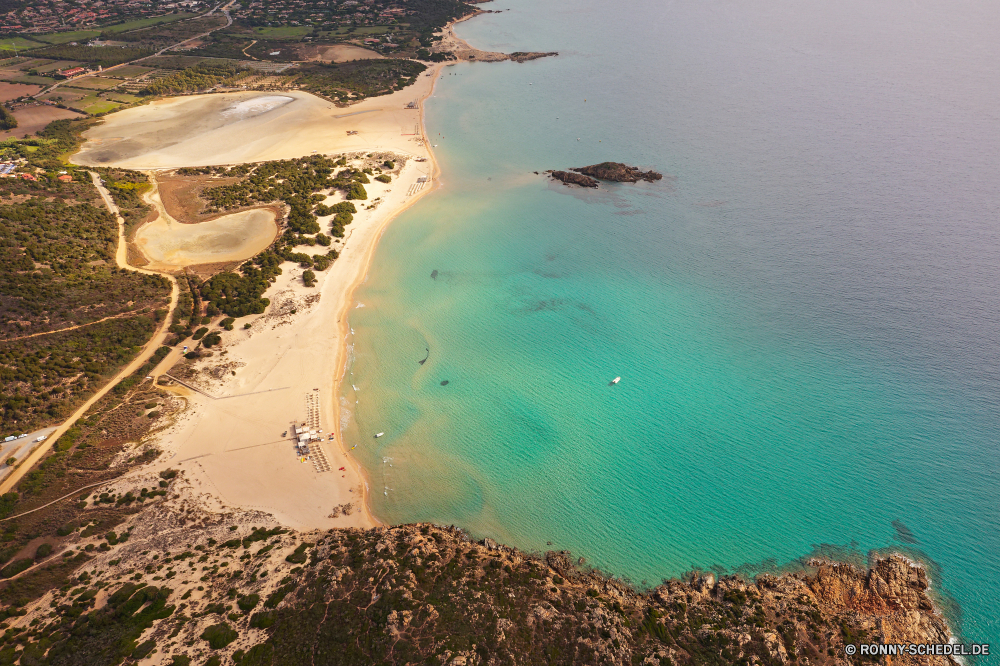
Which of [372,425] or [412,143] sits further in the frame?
[412,143]

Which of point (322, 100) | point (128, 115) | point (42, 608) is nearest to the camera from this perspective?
point (42, 608)

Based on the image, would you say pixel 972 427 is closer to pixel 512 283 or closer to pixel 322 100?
pixel 512 283

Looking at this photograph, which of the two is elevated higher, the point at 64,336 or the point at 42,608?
the point at 64,336

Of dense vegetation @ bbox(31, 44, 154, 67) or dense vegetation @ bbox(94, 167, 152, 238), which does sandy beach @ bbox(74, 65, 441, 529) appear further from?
dense vegetation @ bbox(31, 44, 154, 67)

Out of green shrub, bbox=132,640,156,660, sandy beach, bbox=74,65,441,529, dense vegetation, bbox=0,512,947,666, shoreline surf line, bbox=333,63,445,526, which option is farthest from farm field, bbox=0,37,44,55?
green shrub, bbox=132,640,156,660

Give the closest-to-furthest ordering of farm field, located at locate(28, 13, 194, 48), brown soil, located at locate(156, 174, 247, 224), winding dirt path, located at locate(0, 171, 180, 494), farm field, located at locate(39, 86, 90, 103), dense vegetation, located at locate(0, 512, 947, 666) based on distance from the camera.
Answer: dense vegetation, located at locate(0, 512, 947, 666) < winding dirt path, located at locate(0, 171, 180, 494) < brown soil, located at locate(156, 174, 247, 224) < farm field, located at locate(39, 86, 90, 103) < farm field, located at locate(28, 13, 194, 48)

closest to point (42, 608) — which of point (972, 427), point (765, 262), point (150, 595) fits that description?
point (150, 595)

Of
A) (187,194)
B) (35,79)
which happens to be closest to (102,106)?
(35,79)

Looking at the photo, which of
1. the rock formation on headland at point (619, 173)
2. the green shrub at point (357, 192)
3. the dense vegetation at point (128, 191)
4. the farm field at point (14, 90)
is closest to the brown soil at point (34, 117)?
the farm field at point (14, 90)
